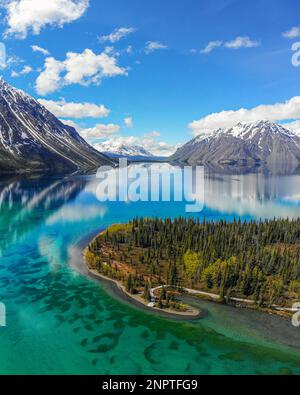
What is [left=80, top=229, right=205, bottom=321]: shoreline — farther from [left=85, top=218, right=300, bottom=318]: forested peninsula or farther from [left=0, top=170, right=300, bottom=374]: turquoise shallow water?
[left=0, top=170, right=300, bottom=374]: turquoise shallow water

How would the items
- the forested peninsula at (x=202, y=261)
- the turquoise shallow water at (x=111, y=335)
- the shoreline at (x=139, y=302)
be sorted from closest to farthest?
the turquoise shallow water at (x=111, y=335), the shoreline at (x=139, y=302), the forested peninsula at (x=202, y=261)

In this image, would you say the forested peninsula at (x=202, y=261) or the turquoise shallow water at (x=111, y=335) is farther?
the forested peninsula at (x=202, y=261)

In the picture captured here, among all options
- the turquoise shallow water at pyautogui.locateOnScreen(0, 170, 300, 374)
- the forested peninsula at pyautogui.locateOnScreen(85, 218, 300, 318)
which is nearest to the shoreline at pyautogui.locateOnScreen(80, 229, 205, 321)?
the forested peninsula at pyautogui.locateOnScreen(85, 218, 300, 318)

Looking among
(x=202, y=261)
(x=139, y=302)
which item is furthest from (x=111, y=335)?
(x=202, y=261)

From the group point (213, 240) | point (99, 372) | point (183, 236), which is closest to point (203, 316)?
point (99, 372)

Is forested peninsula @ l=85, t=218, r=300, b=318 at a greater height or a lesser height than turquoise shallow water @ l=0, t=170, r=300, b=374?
greater

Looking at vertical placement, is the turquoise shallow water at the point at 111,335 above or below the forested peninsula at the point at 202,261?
below

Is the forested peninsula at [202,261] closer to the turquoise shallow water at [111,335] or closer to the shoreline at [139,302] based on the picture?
the shoreline at [139,302]

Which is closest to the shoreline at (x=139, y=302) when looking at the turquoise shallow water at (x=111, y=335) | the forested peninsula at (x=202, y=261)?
the forested peninsula at (x=202, y=261)

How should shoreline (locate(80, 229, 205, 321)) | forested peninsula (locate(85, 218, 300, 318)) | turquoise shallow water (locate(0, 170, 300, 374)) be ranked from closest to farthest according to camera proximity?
turquoise shallow water (locate(0, 170, 300, 374)) → shoreline (locate(80, 229, 205, 321)) → forested peninsula (locate(85, 218, 300, 318))

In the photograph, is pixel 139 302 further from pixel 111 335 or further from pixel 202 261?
pixel 202 261
